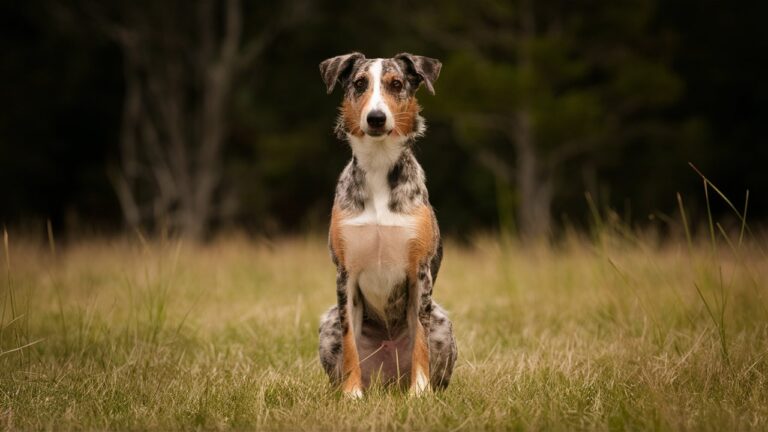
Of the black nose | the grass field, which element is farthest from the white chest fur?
the grass field

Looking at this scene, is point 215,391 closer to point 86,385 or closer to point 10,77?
point 86,385

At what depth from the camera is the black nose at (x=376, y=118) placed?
4082 millimetres

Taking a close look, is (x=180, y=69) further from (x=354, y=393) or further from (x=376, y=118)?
(x=354, y=393)

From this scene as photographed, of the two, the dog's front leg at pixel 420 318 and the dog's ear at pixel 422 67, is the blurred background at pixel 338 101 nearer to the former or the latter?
the dog's ear at pixel 422 67

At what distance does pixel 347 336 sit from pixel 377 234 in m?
0.62

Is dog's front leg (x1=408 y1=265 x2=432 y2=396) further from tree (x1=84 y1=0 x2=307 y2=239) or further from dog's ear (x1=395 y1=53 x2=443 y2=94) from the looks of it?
tree (x1=84 y1=0 x2=307 y2=239)

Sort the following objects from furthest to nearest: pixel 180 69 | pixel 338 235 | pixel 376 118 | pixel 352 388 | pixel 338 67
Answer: pixel 180 69 → pixel 338 67 → pixel 338 235 → pixel 352 388 → pixel 376 118

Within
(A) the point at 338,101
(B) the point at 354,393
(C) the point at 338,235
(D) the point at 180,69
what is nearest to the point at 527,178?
(A) the point at 338,101

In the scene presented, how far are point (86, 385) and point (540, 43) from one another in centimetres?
1232

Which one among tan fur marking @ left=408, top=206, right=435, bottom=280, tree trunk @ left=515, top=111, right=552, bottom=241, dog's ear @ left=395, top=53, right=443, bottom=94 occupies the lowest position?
tree trunk @ left=515, top=111, right=552, bottom=241

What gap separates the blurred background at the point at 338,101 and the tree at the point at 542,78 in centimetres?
4

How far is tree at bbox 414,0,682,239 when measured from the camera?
15.1 m

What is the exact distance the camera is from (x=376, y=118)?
161 inches

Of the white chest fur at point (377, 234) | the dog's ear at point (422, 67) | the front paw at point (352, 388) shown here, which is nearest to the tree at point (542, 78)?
the dog's ear at point (422, 67)
